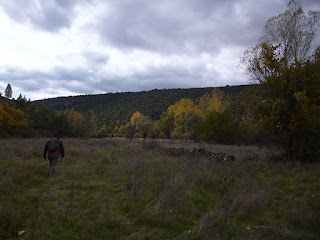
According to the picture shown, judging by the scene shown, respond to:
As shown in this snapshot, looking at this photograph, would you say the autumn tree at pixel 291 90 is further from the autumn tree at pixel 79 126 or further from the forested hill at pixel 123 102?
the forested hill at pixel 123 102

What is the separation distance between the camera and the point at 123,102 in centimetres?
12419

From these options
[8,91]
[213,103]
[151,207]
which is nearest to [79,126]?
[213,103]

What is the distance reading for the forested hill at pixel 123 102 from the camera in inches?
3895

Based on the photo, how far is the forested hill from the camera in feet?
325

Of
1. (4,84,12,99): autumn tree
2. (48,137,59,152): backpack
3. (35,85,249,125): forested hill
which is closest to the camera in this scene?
(48,137,59,152): backpack

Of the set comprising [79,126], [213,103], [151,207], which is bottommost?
[151,207]

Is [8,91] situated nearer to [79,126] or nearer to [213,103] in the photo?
[79,126]

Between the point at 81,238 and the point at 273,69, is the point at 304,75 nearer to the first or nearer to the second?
the point at 273,69

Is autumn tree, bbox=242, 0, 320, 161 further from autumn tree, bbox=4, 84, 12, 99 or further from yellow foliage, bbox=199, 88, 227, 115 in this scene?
autumn tree, bbox=4, 84, 12, 99

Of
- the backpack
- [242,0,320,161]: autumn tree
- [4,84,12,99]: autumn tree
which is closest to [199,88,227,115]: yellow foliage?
[242,0,320,161]: autumn tree

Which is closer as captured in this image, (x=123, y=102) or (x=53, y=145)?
(x=53, y=145)

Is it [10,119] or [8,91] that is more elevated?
[8,91]

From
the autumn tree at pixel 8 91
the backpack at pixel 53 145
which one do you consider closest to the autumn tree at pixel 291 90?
the backpack at pixel 53 145

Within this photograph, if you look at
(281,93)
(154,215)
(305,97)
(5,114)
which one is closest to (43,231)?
(154,215)
